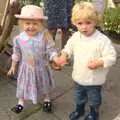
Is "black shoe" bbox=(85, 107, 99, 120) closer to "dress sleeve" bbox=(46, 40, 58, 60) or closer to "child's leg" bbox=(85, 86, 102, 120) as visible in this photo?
"child's leg" bbox=(85, 86, 102, 120)

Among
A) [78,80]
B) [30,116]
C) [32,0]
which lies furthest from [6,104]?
[32,0]

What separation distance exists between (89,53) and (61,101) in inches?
39.1

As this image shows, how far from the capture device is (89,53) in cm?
313

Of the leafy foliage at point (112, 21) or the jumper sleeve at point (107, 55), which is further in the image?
the leafy foliage at point (112, 21)

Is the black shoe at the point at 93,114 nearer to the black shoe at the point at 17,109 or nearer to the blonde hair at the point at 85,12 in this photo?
the black shoe at the point at 17,109

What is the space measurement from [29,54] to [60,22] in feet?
4.60

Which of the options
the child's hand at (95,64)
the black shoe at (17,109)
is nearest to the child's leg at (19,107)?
the black shoe at (17,109)

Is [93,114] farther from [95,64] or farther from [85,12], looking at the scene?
[85,12]

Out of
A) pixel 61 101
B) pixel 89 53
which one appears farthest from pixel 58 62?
pixel 61 101

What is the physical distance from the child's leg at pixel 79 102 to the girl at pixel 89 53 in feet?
0.08

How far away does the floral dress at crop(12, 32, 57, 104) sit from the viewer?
3.38 metres

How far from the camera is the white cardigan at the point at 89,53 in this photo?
10.1ft

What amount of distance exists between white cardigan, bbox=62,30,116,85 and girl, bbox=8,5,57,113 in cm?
22

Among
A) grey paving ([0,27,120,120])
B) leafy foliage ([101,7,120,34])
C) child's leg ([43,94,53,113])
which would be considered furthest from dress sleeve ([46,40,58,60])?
leafy foliage ([101,7,120,34])
